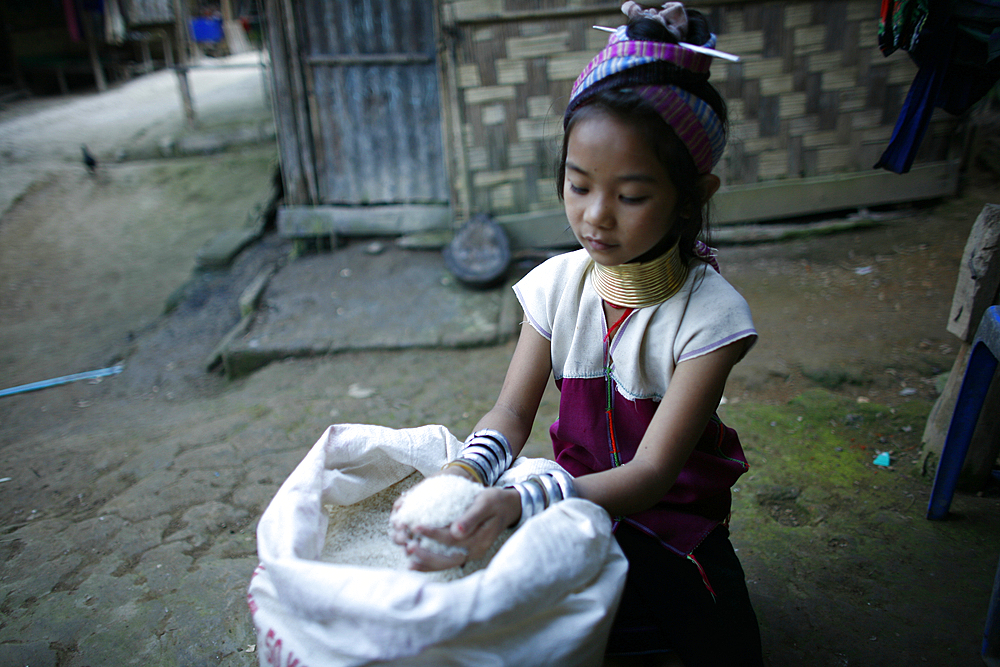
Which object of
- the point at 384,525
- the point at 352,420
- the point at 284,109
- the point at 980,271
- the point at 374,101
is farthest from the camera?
the point at 374,101

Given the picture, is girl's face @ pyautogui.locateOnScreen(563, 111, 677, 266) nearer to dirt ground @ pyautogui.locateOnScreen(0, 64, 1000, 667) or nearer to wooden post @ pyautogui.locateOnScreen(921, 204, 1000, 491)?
dirt ground @ pyautogui.locateOnScreen(0, 64, 1000, 667)

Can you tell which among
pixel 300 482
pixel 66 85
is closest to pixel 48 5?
pixel 66 85

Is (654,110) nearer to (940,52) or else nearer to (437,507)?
(437,507)

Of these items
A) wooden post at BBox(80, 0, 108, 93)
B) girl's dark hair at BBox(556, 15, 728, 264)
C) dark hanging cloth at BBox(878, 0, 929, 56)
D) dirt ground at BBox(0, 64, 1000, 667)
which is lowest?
dirt ground at BBox(0, 64, 1000, 667)

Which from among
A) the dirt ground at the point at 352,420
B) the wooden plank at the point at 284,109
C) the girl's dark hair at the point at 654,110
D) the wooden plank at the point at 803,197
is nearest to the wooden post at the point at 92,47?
the dirt ground at the point at 352,420

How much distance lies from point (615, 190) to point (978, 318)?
171cm

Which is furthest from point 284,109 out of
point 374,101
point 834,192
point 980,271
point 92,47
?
point 92,47

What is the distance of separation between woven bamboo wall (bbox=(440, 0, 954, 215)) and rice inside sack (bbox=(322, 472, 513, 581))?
3.34 m

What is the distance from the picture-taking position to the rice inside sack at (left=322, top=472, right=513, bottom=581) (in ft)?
3.37

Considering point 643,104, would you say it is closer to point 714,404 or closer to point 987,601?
point 714,404

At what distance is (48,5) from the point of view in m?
11.4

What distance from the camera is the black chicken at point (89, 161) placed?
7.31 meters

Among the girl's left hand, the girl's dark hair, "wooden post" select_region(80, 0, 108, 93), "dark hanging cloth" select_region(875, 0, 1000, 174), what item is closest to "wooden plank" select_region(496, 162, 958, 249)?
"dark hanging cloth" select_region(875, 0, 1000, 174)

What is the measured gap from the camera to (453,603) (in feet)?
2.93
